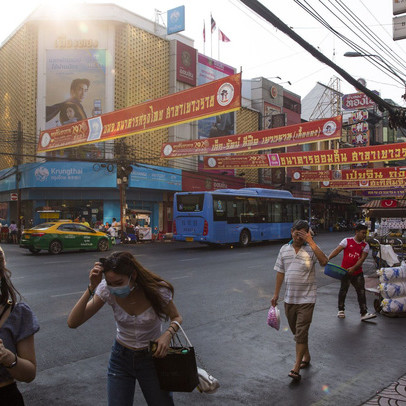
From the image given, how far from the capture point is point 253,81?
4306 cm

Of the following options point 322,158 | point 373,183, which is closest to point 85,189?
point 322,158

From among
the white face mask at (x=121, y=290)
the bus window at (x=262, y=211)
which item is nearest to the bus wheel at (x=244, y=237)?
the bus window at (x=262, y=211)

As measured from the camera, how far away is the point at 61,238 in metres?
19.1

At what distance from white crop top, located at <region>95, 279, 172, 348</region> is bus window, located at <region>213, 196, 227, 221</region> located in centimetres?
1852

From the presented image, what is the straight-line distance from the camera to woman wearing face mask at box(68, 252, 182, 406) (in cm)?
286

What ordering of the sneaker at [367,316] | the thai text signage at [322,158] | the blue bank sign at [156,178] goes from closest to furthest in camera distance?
the sneaker at [367,316]
the thai text signage at [322,158]
the blue bank sign at [156,178]

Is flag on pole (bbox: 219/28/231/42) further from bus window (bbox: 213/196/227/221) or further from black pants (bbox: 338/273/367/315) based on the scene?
black pants (bbox: 338/273/367/315)

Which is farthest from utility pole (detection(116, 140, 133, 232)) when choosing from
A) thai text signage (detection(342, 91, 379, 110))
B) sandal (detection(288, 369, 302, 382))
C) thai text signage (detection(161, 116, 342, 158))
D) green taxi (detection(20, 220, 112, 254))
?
thai text signage (detection(342, 91, 379, 110))

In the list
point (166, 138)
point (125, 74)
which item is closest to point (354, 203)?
point (166, 138)

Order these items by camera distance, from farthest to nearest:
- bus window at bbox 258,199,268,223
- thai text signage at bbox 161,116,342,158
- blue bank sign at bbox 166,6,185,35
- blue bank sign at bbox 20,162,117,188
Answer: blue bank sign at bbox 166,6,185,35
blue bank sign at bbox 20,162,117,188
bus window at bbox 258,199,268,223
thai text signage at bbox 161,116,342,158

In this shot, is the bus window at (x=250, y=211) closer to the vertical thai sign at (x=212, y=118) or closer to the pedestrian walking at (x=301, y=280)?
the vertical thai sign at (x=212, y=118)

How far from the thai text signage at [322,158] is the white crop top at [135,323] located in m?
17.6

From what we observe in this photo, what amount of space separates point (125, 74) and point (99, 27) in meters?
3.62

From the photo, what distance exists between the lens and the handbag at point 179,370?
2.71 metres
